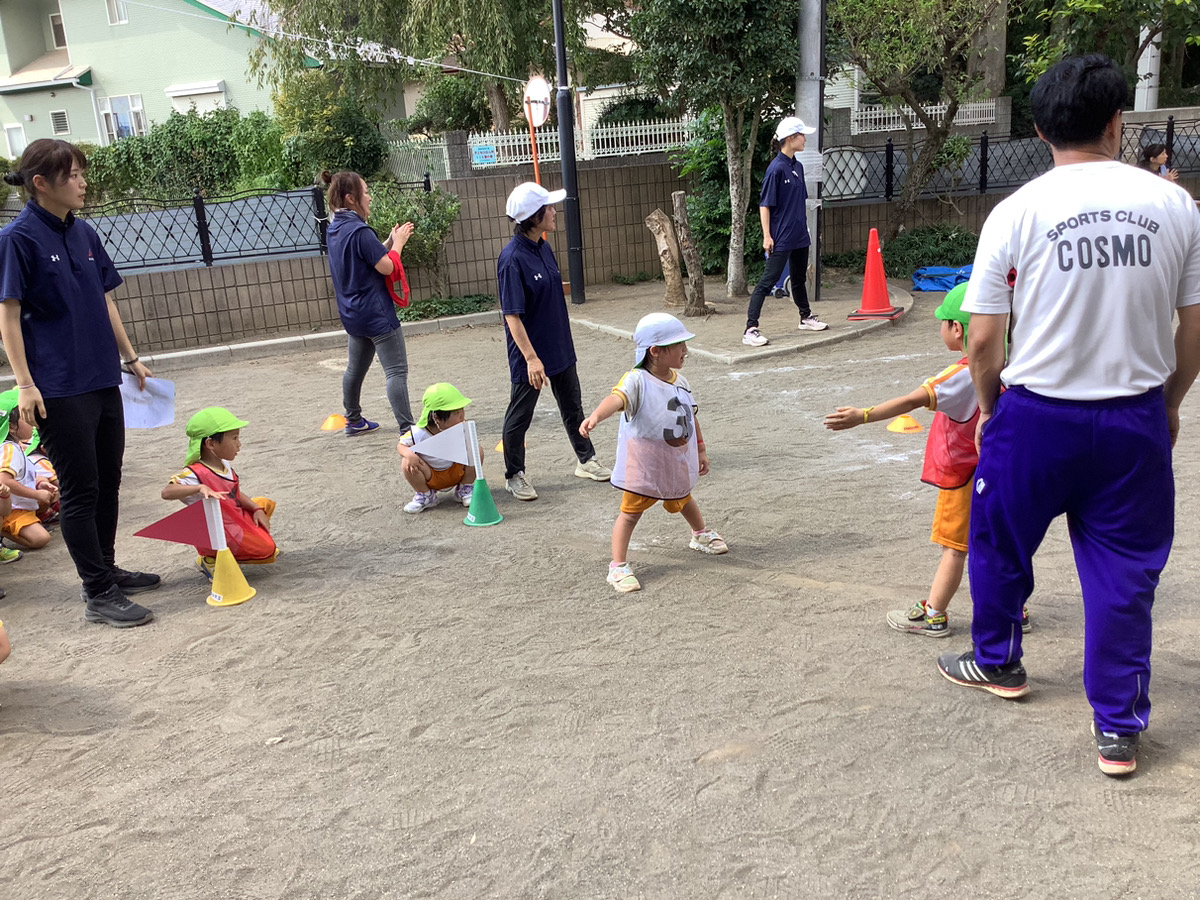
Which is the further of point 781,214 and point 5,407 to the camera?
point 781,214

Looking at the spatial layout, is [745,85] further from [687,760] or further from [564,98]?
[687,760]

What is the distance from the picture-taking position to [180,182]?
22.9 metres

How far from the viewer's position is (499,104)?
19000 mm

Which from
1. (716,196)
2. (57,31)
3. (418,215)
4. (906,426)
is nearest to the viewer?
(906,426)

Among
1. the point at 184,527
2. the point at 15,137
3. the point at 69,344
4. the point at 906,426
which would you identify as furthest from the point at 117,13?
the point at 906,426

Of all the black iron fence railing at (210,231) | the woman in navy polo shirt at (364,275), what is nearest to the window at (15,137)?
the black iron fence railing at (210,231)

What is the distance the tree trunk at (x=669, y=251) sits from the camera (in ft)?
36.7

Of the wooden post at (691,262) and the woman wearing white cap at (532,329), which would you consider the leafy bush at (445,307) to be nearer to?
the wooden post at (691,262)

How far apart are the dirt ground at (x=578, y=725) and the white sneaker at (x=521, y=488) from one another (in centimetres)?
16

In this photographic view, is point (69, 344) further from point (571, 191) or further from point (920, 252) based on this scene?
point (920, 252)

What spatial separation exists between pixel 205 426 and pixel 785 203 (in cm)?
649

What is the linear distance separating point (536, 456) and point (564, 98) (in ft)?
22.5

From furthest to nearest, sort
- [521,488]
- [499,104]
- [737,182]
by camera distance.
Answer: [499,104], [737,182], [521,488]

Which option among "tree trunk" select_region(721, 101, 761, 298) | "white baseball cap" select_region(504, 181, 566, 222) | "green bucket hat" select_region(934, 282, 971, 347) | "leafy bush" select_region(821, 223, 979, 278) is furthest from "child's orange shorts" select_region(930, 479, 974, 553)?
"leafy bush" select_region(821, 223, 979, 278)
